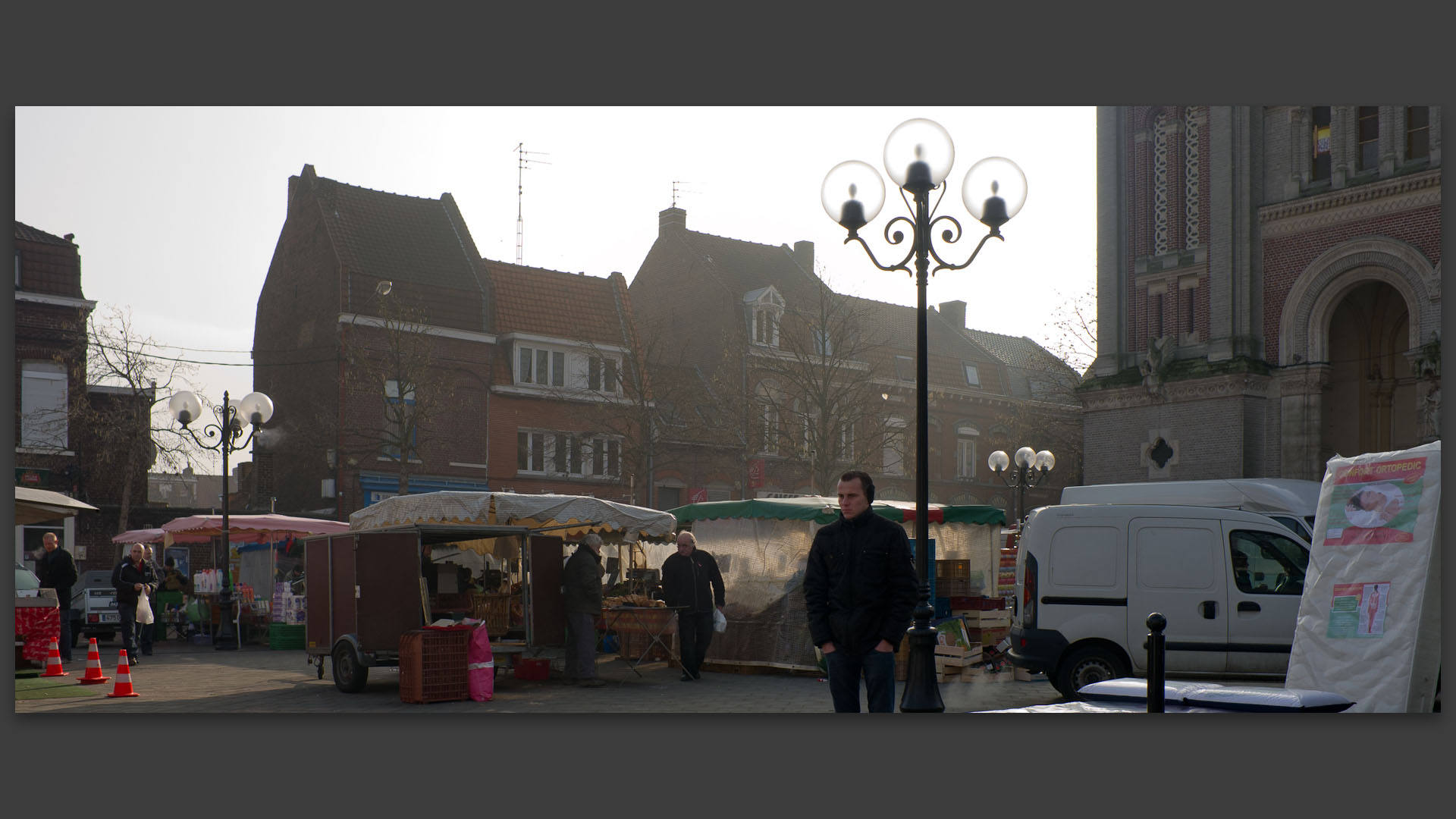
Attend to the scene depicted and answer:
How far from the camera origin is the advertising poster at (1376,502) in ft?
34.8

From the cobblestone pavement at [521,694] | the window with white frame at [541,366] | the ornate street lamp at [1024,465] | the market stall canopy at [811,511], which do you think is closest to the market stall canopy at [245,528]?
the cobblestone pavement at [521,694]

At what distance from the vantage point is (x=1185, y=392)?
2747 cm

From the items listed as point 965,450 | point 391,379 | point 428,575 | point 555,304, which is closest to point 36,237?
point 391,379

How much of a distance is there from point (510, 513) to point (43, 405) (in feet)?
78.8

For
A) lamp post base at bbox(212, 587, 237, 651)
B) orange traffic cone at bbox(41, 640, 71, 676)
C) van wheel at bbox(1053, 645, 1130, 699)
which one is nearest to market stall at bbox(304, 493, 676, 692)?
orange traffic cone at bbox(41, 640, 71, 676)

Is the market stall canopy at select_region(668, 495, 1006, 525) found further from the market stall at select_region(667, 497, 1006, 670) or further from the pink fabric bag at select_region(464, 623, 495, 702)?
the pink fabric bag at select_region(464, 623, 495, 702)

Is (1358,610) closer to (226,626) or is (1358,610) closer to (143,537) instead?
(226,626)

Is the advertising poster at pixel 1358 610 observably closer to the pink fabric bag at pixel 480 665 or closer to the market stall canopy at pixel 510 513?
the pink fabric bag at pixel 480 665

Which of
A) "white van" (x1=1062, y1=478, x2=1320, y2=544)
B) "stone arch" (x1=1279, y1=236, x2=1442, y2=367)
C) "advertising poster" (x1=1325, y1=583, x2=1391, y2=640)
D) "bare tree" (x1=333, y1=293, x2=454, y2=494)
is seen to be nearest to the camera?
"advertising poster" (x1=1325, y1=583, x2=1391, y2=640)

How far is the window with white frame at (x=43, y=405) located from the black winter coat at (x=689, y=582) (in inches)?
889

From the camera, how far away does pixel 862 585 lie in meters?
7.70

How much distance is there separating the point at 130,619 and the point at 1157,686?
15.7 metres

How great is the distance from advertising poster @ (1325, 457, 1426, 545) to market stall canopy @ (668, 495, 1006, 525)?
19.5ft

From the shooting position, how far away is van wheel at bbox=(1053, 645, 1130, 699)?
1343 cm
